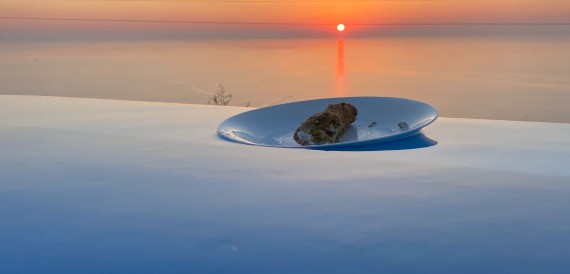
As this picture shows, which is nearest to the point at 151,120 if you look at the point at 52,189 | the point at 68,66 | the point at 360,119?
the point at 360,119

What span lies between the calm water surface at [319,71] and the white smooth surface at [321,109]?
17643 millimetres

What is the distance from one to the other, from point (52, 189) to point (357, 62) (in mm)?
24405

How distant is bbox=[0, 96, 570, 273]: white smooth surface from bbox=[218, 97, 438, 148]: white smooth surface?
99 mm

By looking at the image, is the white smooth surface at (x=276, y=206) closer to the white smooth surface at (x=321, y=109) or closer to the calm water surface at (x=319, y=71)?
the white smooth surface at (x=321, y=109)

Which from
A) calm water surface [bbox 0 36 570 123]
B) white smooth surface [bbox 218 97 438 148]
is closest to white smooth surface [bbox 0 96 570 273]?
white smooth surface [bbox 218 97 438 148]

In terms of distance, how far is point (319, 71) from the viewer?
30.0m

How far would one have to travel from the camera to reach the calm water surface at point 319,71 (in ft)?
76.0

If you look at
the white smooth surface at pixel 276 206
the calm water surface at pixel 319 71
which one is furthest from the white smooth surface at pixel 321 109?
the calm water surface at pixel 319 71

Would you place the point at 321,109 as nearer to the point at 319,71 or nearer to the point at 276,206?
the point at 276,206

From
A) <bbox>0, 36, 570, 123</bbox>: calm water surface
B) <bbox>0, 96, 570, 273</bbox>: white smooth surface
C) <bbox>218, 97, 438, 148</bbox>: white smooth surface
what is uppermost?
<bbox>0, 36, 570, 123</bbox>: calm water surface

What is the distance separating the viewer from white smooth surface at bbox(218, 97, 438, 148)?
8.66ft

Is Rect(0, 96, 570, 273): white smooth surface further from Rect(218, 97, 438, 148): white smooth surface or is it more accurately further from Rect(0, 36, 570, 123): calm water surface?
Rect(0, 36, 570, 123): calm water surface

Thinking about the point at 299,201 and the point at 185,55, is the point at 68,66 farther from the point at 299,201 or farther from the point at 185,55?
the point at 299,201

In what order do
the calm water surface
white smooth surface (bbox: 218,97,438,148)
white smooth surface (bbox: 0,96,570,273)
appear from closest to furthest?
white smooth surface (bbox: 0,96,570,273)
white smooth surface (bbox: 218,97,438,148)
the calm water surface
